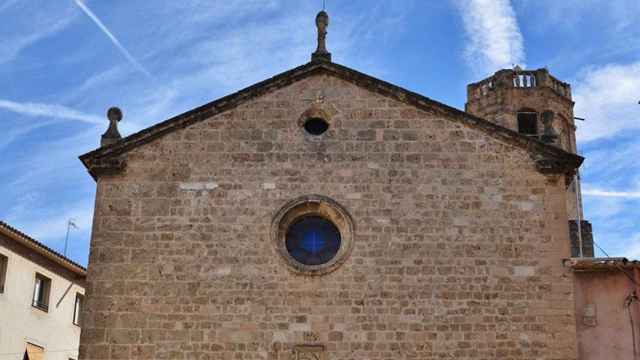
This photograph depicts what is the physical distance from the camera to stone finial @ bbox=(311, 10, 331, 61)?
48.1 ft

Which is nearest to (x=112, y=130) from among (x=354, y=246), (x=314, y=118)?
(x=314, y=118)

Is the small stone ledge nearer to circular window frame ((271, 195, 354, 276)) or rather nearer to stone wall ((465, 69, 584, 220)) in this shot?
circular window frame ((271, 195, 354, 276))

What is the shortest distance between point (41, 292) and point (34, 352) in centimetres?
145

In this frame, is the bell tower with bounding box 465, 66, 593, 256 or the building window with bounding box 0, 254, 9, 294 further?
the bell tower with bounding box 465, 66, 593, 256

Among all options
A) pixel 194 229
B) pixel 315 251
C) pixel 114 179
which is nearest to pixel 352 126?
pixel 315 251

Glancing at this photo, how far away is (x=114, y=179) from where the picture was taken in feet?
45.6

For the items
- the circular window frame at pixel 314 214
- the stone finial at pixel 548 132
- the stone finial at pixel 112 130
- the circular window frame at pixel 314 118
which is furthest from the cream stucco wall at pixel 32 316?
the stone finial at pixel 548 132

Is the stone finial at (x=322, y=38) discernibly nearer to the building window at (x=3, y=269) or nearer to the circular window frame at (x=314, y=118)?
the circular window frame at (x=314, y=118)

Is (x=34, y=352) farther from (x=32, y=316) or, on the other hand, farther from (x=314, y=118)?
(x=314, y=118)

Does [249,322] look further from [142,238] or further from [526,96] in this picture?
[526,96]

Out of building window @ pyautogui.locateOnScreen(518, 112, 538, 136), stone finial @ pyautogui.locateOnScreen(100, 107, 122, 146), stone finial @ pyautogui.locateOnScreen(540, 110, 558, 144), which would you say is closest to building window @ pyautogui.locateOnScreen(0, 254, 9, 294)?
stone finial @ pyautogui.locateOnScreen(100, 107, 122, 146)

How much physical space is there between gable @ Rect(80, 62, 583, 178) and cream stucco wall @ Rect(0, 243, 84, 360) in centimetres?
580

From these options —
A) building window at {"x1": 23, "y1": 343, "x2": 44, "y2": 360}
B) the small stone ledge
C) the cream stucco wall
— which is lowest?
building window at {"x1": 23, "y1": 343, "x2": 44, "y2": 360}

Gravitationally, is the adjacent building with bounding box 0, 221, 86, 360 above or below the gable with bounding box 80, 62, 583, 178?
below
